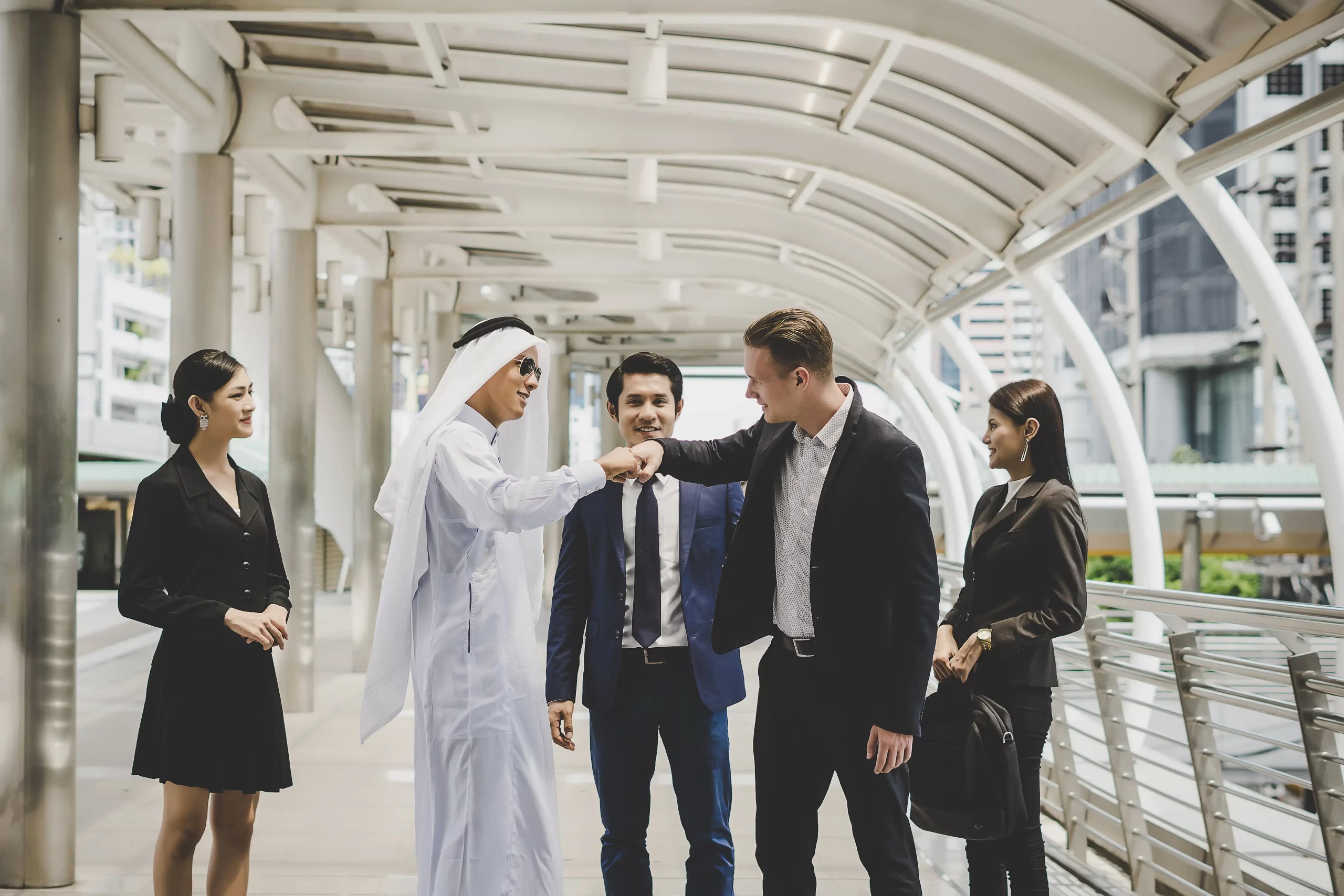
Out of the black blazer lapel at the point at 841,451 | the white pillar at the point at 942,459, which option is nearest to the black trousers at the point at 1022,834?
the black blazer lapel at the point at 841,451

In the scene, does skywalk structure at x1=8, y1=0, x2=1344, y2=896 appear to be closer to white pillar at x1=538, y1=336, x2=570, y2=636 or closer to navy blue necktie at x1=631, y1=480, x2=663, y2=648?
navy blue necktie at x1=631, y1=480, x2=663, y2=648

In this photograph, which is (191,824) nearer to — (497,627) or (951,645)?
(497,627)

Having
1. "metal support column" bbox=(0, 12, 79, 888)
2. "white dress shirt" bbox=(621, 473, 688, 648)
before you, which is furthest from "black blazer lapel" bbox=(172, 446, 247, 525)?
"metal support column" bbox=(0, 12, 79, 888)

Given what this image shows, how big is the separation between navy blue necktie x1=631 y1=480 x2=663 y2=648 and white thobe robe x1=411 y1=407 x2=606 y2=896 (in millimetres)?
382

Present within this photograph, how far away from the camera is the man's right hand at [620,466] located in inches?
111

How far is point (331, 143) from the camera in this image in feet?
21.1

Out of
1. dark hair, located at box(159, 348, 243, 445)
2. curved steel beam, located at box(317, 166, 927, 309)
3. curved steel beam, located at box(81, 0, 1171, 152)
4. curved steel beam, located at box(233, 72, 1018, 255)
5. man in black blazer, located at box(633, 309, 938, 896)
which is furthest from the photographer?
curved steel beam, located at box(317, 166, 927, 309)

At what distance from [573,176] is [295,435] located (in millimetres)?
2810

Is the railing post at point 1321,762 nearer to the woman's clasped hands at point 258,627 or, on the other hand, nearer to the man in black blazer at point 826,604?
the man in black blazer at point 826,604

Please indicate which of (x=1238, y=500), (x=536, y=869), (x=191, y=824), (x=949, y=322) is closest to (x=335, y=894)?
(x=191, y=824)

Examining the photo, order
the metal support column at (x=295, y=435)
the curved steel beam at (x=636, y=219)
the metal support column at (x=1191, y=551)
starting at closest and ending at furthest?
1. the metal support column at (x=295, y=435)
2. the curved steel beam at (x=636, y=219)
3. the metal support column at (x=1191, y=551)

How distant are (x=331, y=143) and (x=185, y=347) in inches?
55.0

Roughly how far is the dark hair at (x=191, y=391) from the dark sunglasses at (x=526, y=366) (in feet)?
2.82

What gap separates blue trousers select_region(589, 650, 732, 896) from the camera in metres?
3.15
